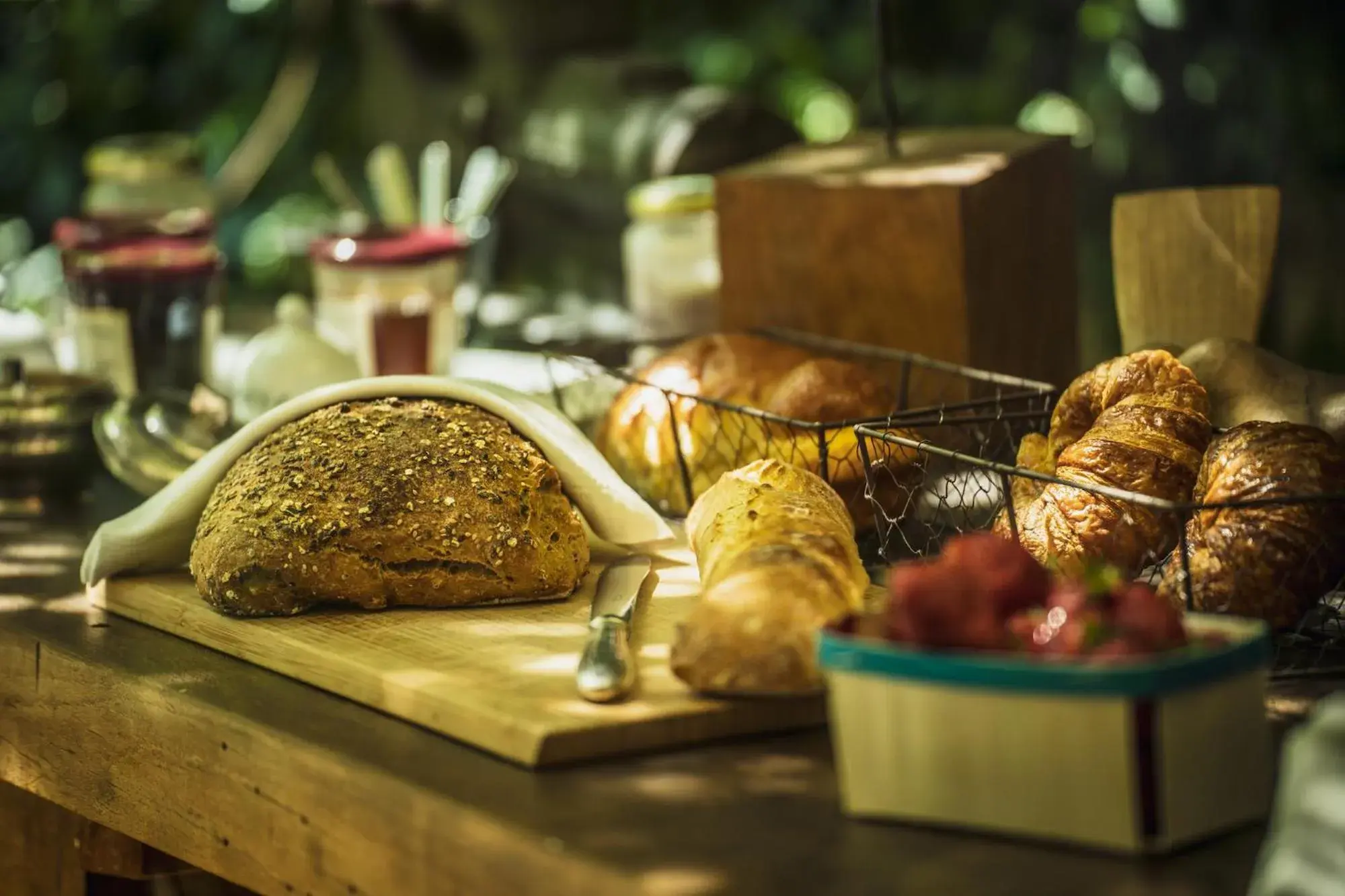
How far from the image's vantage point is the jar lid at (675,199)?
6.84 feet

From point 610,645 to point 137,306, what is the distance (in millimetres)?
1213

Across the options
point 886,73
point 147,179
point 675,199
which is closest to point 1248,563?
point 886,73

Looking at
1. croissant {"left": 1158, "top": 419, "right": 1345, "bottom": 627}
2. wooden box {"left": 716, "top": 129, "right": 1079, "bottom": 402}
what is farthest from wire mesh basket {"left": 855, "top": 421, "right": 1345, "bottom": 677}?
wooden box {"left": 716, "top": 129, "right": 1079, "bottom": 402}

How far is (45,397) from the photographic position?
6.23 ft

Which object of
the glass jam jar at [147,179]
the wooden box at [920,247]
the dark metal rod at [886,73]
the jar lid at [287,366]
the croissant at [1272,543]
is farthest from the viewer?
the glass jam jar at [147,179]

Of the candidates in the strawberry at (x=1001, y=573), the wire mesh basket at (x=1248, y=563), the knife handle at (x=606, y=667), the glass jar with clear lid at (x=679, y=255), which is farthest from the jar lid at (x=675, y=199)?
the strawberry at (x=1001, y=573)

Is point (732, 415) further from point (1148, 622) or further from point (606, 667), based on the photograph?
point (1148, 622)

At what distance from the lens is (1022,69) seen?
3.54 metres

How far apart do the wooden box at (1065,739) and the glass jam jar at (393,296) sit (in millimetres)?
1312

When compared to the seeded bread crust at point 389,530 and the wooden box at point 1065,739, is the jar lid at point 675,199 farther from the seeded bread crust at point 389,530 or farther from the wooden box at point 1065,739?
the wooden box at point 1065,739

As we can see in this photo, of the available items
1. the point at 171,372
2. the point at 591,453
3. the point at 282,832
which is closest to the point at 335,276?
the point at 171,372

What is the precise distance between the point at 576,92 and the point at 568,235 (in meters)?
0.32

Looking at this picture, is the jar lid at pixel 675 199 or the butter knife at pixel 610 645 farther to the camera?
the jar lid at pixel 675 199

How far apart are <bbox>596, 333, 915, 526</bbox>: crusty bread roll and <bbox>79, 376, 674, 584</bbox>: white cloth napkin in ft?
0.45
